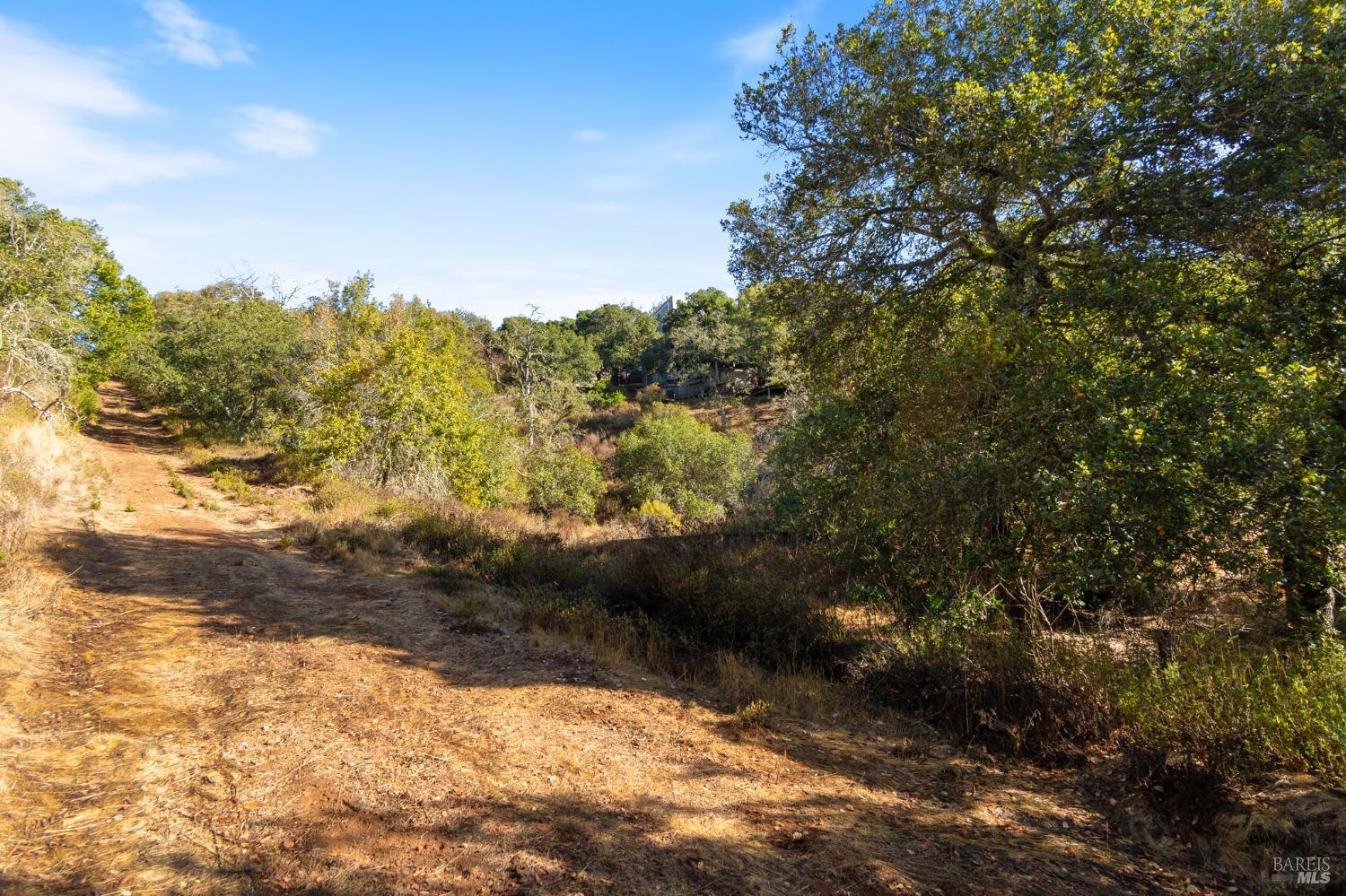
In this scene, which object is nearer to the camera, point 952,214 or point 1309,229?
point 1309,229

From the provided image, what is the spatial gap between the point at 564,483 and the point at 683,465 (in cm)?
661

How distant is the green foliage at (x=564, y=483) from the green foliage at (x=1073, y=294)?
1651 cm

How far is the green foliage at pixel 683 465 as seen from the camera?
2872cm

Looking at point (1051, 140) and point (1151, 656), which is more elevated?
point (1051, 140)

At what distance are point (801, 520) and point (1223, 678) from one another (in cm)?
475

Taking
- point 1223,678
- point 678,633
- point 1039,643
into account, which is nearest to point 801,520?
point 678,633

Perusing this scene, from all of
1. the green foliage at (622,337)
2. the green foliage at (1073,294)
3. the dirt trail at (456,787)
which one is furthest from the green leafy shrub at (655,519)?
the green foliage at (622,337)

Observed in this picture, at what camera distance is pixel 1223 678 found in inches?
162

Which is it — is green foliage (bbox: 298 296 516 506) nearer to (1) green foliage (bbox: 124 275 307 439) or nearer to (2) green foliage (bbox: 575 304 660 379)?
(1) green foliage (bbox: 124 275 307 439)

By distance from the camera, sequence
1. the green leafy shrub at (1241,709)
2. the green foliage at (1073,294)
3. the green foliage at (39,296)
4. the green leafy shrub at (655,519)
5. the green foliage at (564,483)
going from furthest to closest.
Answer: the green foliage at (564,483), the green leafy shrub at (655,519), the green foliage at (39,296), the green foliage at (1073,294), the green leafy shrub at (1241,709)

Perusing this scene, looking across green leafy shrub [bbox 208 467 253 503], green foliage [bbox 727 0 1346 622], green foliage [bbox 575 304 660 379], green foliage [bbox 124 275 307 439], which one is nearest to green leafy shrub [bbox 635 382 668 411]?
green foliage [bbox 575 304 660 379]

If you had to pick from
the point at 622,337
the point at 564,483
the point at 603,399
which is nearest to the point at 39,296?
the point at 564,483

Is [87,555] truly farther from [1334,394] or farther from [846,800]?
[1334,394]

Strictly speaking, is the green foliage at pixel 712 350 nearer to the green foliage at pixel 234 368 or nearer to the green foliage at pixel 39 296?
the green foliage at pixel 234 368
